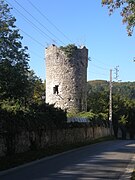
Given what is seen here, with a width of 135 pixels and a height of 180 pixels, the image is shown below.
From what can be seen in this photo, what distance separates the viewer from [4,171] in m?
15.8

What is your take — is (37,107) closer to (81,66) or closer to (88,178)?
(88,178)

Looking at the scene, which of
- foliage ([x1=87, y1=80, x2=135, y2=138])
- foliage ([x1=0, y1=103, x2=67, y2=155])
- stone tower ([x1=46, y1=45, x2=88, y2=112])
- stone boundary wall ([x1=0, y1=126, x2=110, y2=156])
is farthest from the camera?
foliage ([x1=87, y1=80, x2=135, y2=138])

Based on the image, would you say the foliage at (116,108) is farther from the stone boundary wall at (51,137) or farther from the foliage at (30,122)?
the foliage at (30,122)

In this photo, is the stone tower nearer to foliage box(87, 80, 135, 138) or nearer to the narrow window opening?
the narrow window opening

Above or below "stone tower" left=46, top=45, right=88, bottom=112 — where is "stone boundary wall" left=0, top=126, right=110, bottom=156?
below

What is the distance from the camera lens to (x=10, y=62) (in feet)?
91.1

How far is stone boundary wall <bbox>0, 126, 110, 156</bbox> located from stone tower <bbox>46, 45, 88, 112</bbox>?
4723 millimetres

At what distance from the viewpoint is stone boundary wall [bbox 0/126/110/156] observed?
2380 cm

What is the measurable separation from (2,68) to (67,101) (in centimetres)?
2587

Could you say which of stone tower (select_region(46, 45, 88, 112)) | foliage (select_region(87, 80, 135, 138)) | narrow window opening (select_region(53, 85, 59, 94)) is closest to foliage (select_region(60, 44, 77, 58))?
stone tower (select_region(46, 45, 88, 112))

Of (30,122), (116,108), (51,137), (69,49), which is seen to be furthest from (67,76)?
(30,122)

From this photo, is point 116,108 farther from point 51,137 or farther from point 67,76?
point 51,137

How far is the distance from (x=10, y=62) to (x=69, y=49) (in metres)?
25.2

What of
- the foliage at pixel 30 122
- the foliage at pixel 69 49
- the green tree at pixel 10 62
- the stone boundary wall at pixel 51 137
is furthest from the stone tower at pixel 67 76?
the green tree at pixel 10 62
